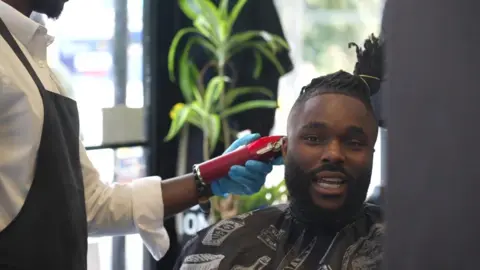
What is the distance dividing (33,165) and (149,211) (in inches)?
16.1

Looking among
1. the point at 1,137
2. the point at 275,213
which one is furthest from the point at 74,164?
the point at 275,213

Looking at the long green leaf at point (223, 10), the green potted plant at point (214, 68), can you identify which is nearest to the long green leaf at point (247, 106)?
the green potted plant at point (214, 68)

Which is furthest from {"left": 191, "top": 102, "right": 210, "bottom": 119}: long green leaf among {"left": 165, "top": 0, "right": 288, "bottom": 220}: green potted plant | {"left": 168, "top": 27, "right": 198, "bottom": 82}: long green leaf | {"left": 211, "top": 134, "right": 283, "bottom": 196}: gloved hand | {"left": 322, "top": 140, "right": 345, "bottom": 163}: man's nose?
{"left": 322, "top": 140, "right": 345, "bottom": 163}: man's nose

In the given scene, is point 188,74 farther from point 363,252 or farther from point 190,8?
point 363,252

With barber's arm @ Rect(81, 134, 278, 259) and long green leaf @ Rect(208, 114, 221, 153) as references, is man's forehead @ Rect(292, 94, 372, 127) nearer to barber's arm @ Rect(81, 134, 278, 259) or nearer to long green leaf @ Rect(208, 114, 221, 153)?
barber's arm @ Rect(81, 134, 278, 259)

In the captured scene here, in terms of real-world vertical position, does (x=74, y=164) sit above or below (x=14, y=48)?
below

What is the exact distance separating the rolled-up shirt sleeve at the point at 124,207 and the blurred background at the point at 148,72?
1.12 m

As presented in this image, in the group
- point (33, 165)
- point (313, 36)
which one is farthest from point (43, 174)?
point (313, 36)

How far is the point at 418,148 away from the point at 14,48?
3.60ft

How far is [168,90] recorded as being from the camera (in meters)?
3.28

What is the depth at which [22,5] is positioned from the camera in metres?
1.51

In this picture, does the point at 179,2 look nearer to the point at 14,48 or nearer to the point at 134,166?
the point at 134,166

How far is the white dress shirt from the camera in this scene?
4.40ft

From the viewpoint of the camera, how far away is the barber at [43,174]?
134 cm
